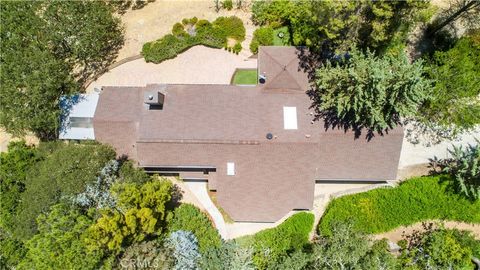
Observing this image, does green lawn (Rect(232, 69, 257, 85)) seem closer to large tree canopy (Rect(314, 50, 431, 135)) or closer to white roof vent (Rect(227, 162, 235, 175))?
large tree canopy (Rect(314, 50, 431, 135))

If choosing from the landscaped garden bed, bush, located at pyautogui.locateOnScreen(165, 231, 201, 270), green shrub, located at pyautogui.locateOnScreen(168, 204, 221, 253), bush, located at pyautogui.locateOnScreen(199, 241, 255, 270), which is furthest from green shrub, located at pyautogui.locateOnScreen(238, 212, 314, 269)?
the landscaped garden bed

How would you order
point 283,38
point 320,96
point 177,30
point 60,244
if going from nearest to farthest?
point 60,244 → point 320,96 → point 283,38 → point 177,30

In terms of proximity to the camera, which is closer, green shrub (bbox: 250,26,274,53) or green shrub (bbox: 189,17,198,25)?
green shrub (bbox: 250,26,274,53)

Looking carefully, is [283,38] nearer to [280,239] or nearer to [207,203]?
[207,203]

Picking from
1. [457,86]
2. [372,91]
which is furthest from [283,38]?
[457,86]

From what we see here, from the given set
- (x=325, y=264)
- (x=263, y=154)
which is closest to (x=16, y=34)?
(x=263, y=154)
